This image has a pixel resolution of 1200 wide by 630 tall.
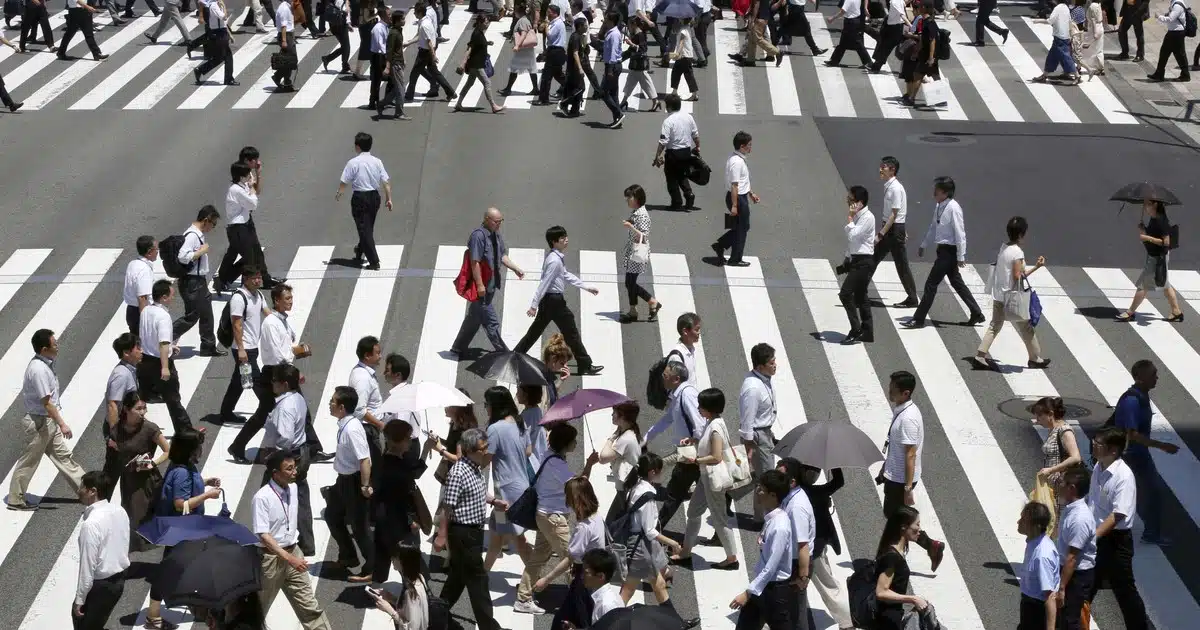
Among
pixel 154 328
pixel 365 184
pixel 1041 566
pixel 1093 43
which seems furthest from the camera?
pixel 1093 43

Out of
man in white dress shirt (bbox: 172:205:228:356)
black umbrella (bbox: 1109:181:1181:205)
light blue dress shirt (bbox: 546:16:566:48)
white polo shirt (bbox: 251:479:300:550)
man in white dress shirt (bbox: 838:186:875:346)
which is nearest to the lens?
white polo shirt (bbox: 251:479:300:550)

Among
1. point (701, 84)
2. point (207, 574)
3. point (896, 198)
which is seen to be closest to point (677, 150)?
point (896, 198)

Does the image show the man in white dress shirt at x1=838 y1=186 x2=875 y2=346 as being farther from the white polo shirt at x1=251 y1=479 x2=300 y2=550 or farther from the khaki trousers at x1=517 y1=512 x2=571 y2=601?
the white polo shirt at x1=251 y1=479 x2=300 y2=550

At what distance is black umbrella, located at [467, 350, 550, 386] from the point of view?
491 inches

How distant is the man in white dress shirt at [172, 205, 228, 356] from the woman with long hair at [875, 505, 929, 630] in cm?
884

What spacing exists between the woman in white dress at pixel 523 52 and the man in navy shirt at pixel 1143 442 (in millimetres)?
16609

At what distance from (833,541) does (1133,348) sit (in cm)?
797

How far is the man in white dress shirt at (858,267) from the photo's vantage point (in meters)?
17.1

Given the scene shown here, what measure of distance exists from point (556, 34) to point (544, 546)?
16.8m

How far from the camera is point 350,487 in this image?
38.0ft

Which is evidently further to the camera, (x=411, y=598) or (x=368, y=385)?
(x=368, y=385)

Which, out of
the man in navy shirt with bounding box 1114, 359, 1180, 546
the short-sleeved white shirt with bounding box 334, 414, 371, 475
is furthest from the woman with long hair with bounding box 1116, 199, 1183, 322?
the short-sleeved white shirt with bounding box 334, 414, 371, 475

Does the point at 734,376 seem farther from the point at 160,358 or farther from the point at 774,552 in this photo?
the point at 774,552

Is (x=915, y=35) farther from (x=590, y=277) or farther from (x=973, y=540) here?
(x=973, y=540)
